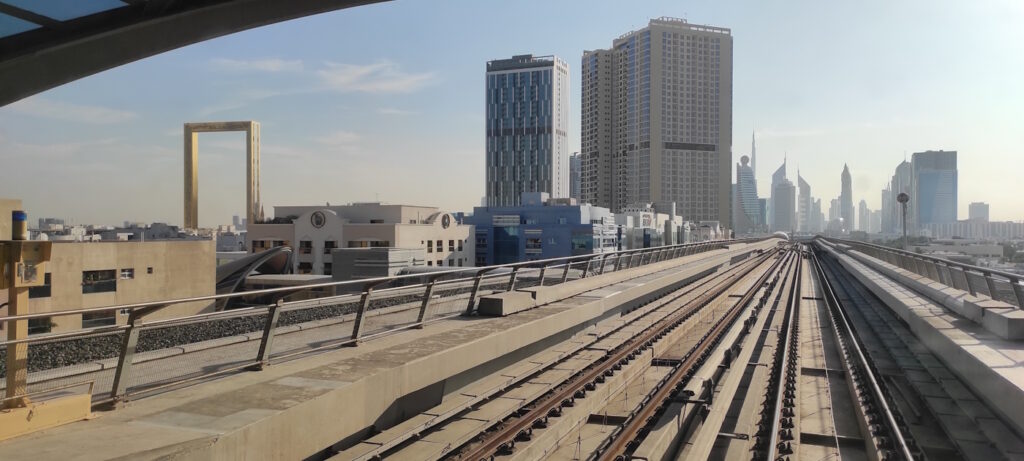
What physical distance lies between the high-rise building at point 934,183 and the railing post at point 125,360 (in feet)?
252

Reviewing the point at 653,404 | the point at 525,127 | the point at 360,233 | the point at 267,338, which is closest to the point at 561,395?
the point at 653,404

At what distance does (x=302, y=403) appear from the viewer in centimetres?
551

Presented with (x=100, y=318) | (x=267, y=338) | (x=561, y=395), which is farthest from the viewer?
(x=561, y=395)

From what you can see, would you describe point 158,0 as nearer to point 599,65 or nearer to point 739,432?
point 739,432

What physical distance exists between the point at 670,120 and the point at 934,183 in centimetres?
10107

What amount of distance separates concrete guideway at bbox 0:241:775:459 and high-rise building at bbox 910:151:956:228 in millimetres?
72473

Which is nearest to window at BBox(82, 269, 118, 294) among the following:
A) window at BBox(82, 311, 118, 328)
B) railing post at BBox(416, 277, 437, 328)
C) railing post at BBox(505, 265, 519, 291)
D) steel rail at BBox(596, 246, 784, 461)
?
window at BBox(82, 311, 118, 328)

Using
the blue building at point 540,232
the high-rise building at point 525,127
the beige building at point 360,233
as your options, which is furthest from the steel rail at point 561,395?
the high-rise building at point 525,127

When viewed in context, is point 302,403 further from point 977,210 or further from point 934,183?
point 977,210

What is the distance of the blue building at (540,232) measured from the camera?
81812 mm

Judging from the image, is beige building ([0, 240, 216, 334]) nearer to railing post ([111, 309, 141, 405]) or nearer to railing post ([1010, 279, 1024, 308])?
railing post ([111, 309, 141, 405])

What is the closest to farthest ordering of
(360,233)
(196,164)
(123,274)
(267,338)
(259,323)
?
(267,338) → (259,323) → (123,274) → (360,233) → (196,164)

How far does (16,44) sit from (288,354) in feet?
13.8

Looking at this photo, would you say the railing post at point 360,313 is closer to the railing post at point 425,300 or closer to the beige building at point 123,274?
the railing post at point 425,300
